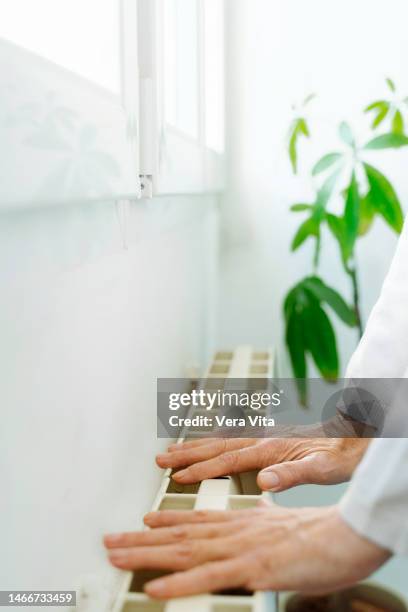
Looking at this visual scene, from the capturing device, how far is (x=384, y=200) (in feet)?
4.02

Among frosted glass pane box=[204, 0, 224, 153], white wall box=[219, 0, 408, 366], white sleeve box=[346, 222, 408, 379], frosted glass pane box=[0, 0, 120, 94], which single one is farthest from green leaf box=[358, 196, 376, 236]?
frosted glass pane box=[0, 0, 120, 94]

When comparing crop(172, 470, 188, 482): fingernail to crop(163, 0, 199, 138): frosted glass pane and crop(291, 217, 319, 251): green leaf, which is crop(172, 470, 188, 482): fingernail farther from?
crop(291, 217, 319, 251): green leaf

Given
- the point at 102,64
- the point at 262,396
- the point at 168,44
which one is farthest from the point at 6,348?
the point at 168,44

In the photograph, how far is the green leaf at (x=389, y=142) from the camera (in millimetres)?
1208

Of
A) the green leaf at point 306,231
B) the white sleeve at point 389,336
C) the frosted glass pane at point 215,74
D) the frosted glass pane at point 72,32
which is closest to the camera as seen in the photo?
the frosted glass pane at point 72,32

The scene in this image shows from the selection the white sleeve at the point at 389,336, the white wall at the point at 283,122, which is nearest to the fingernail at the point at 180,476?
the white sleeve at the point at 389,336

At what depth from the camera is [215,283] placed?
1.64 m

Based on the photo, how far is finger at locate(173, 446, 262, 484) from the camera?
2.30ft

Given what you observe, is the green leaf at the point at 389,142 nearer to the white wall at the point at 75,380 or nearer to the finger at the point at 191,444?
the white wall at the point at 75,380

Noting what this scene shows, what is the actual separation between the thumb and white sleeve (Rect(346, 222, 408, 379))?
14 centimetres

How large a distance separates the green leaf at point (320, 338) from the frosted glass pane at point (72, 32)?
0.81 metres

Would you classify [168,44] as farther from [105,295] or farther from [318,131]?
[318,131]

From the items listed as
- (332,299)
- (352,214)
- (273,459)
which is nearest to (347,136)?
(352,214)

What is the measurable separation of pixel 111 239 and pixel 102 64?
0.17m
